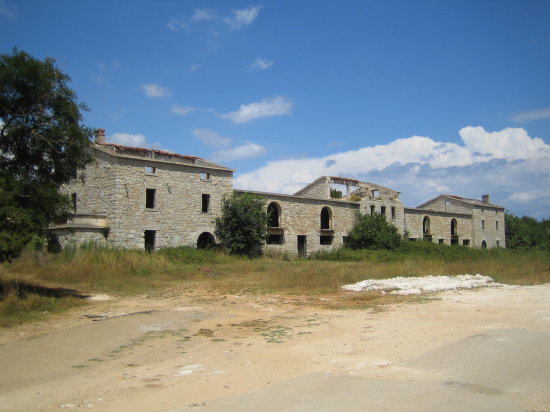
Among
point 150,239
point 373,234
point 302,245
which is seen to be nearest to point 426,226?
point 373,234

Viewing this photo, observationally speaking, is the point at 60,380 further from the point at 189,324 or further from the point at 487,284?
the point at 487,284

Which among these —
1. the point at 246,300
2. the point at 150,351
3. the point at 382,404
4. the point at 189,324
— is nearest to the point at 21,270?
the point at 246,300

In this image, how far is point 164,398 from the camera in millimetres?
5996

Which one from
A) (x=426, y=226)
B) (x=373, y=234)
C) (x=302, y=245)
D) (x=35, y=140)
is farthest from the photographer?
(x=426, y=226)

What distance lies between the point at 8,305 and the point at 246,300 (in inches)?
264

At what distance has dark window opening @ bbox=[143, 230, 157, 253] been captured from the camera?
2806 cm

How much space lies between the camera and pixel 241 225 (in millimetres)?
30000

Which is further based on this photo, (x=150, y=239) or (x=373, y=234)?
(x=373, y=234)

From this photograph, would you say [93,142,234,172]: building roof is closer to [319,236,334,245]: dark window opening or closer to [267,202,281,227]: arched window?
[267,202,281,227]: arched window

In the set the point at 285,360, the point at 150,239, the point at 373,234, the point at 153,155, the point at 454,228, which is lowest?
Answer: the point at 285,360

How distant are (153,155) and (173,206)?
426cm

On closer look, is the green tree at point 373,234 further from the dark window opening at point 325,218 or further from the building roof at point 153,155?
the building roof at point 153,155

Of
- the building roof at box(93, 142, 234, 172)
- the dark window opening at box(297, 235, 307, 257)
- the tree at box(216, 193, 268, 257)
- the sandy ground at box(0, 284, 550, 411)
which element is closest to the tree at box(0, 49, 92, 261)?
the sandy ground at box(0, 284, 550, 411)

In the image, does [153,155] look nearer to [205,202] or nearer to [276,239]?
[205,202]
